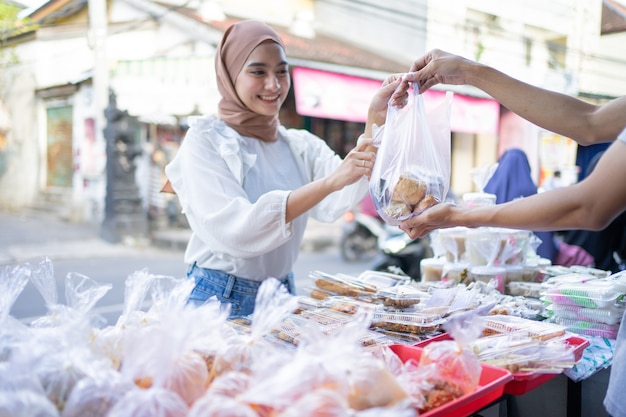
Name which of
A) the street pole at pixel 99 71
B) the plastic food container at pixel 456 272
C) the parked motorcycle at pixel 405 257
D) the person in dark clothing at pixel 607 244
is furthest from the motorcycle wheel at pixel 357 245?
the plastic food container at pixel 456 272

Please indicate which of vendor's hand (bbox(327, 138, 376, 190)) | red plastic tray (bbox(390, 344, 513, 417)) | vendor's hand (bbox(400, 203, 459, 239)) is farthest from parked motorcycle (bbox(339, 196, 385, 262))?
red plastic tray (bbox(390, 344, 513, 417))

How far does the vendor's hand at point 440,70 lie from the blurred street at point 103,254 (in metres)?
4.31

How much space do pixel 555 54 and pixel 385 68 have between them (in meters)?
6.48

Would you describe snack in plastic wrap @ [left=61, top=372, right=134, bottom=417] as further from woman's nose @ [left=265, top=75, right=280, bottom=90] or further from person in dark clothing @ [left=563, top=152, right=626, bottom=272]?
person in dark clothing @ [left=563, top=152, right=626, bottom=272]

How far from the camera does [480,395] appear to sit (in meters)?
1.13

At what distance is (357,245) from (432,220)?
21.5ft

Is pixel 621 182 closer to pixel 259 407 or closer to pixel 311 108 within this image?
pixel 259 407

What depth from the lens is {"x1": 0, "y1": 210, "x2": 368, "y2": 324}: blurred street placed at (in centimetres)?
620

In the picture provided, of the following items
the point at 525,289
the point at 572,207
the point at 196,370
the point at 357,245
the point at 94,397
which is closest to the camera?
the point at 94,397

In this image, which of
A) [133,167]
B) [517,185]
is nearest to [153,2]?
[133,167]

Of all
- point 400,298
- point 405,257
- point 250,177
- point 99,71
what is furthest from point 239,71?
point 99,71

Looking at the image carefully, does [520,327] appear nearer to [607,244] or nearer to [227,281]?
[227,281]

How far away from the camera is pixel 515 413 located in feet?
5.66

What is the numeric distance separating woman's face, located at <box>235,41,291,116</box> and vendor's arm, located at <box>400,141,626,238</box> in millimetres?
922
